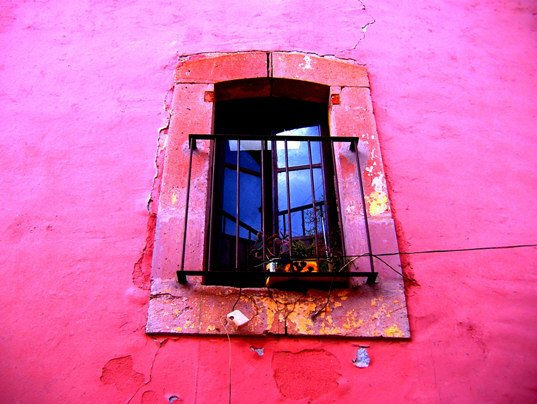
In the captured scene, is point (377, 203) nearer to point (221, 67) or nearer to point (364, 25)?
point (221, 67)

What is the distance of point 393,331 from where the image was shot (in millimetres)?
2680

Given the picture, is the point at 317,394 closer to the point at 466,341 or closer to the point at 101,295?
the point at 466,341

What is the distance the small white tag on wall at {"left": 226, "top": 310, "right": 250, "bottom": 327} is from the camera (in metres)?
2.60

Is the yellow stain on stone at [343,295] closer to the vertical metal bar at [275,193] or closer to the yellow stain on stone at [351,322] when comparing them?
the yellow stain on stone at [351,322]

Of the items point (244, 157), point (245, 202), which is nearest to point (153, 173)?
point (245, 202)

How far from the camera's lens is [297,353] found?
263 cm

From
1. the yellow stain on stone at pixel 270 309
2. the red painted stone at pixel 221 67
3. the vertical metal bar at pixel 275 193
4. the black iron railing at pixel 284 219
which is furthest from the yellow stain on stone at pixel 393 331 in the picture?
the red painted stone at pixel 221 67

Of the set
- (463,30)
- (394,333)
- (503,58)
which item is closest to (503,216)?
(394,333)

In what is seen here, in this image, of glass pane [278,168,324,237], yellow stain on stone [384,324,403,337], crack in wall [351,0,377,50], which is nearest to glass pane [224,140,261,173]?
glass pane [278,168,324,237]

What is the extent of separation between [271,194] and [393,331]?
141 cm

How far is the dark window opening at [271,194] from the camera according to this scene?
304 centimetres

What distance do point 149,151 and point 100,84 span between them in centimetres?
78

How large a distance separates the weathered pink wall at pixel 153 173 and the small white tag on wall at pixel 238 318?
13cm

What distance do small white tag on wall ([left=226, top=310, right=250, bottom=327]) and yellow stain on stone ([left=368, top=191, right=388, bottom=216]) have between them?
105 cm
